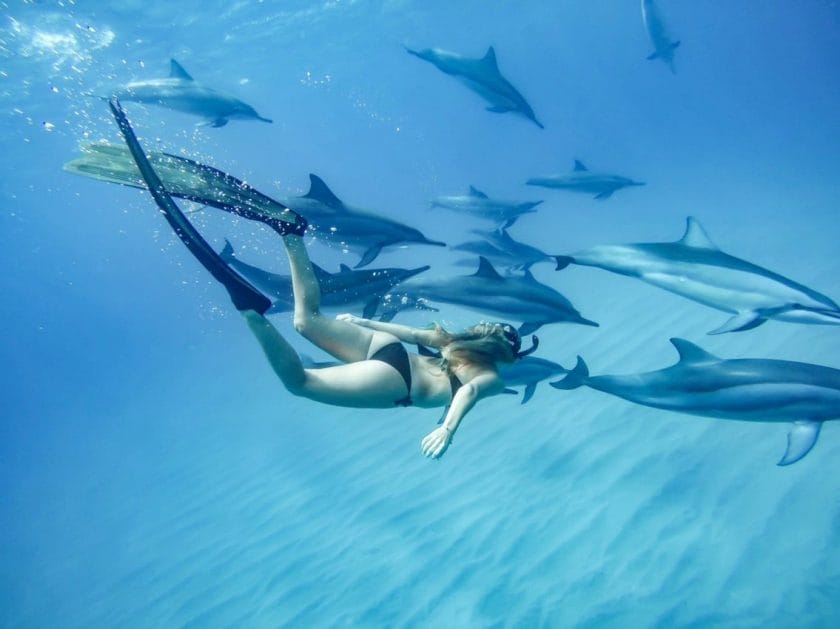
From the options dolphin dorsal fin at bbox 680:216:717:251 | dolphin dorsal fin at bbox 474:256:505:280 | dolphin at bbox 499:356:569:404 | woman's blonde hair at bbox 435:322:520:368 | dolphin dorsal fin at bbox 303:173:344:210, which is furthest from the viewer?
dolphin dorsal fin at bbox 303:173:344:210

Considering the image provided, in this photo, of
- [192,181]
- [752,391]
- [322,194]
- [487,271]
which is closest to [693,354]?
[752,391]

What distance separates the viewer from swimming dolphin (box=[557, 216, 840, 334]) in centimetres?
565

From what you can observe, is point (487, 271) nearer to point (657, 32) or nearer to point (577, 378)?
point (577, 378)

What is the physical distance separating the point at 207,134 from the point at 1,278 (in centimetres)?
3794

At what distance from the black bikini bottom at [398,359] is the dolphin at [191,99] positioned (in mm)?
8075

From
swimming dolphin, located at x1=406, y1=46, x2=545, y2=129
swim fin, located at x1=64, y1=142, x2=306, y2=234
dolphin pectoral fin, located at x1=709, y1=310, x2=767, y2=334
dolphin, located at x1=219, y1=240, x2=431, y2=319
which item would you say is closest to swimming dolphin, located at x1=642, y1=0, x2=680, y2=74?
swimming dolphin, located at x1=406, y1=46, x2=545, y2=129

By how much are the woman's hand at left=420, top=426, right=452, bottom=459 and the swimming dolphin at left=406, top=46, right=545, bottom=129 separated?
869 cm

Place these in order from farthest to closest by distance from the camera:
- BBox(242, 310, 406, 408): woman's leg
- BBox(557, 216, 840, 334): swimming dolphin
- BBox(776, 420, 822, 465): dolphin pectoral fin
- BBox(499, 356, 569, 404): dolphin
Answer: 1. BBox(499, 356, 569, 404): dolphin
2. BBox(557, 216, 840, 334): swimming dolphin
3. BBox(776, 420, 822, 465): dolphin pectoral fin
4. BBox(242, 310, 406, 408): woman's leg

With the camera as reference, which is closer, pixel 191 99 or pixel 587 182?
pixel 191 99

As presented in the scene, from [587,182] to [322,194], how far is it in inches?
280

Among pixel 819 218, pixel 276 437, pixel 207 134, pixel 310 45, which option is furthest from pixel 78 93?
pixel 207 134

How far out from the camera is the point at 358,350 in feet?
12.7

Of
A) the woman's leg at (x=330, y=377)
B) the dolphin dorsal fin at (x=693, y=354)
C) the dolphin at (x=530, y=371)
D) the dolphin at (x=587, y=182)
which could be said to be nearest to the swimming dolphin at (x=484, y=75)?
the dolphin at (x=587, y=182)

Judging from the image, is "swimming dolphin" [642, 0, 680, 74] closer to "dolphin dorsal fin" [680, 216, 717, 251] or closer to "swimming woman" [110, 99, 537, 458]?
"dolphin dorsal fin" [680, 216, 717, 251]
